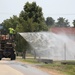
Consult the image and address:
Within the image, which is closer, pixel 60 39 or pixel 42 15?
pixel 60 39

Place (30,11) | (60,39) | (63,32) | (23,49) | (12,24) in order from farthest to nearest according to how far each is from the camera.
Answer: (12,24) → (30,11) → (63,32) → (23,49) → (60,39)

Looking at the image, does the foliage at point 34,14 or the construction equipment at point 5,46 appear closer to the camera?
the construction equipment at point 5,46

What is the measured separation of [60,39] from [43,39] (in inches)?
119

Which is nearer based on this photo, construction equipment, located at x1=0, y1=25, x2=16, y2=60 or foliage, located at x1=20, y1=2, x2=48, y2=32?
construction equipment, located at x1=0, y1=25, x2=16, y2=60

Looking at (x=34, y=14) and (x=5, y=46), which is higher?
(x=34, y=14)

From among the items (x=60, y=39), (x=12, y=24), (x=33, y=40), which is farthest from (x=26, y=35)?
(x=12, y=24)

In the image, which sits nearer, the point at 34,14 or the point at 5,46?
the point at 5,46

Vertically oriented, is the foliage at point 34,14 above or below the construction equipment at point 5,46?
above

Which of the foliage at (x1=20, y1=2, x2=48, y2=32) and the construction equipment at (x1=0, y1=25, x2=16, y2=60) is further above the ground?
the foliage at (x1=20, y1=2, x2=48, y2=32)

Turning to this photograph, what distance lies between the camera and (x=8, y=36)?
145ft

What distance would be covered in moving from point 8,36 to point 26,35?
27.3ft

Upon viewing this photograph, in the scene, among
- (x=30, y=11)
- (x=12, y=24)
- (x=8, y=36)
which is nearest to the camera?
(x=8, y=36)

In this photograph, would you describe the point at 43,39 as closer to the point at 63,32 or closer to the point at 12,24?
the point at 63,32

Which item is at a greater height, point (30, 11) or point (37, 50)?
point (30, 11)
